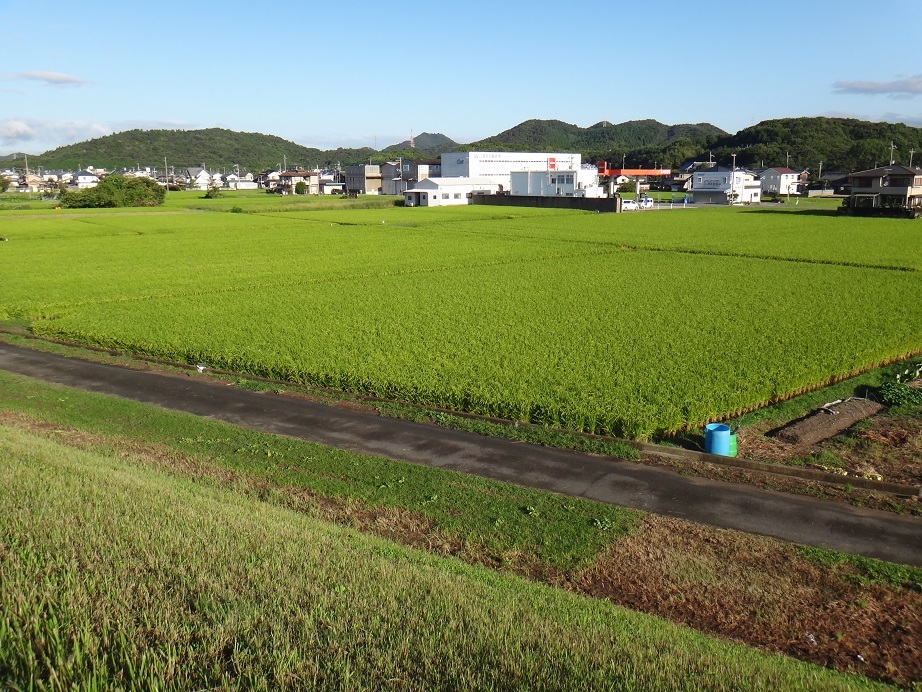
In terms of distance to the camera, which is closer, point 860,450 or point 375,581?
point 375,581

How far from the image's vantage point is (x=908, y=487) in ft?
31.4

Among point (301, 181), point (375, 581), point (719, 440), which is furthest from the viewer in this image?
point (301, 181)

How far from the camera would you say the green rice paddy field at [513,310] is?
14102 mm

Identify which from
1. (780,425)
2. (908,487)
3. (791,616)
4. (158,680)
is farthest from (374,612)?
(780,425)

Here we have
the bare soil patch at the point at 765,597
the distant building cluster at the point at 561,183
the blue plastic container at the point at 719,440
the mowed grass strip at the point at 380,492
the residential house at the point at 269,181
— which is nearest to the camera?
the bare soil patch at the point at 765,597

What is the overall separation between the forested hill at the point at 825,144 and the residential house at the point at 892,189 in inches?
2528

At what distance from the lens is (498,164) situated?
101 meters

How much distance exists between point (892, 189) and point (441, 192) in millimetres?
47750

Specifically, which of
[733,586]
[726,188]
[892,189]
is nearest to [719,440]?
[733,586]

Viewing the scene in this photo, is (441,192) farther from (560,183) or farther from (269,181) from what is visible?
(269,181)

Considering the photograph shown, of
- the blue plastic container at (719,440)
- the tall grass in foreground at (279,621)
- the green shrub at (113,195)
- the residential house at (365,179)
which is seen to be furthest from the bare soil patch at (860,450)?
the residential house at (365,179)

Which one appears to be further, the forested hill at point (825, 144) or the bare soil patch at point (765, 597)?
the forested hill at point (825, 144)

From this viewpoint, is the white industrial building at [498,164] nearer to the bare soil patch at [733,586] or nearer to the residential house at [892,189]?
the residential house at [892,189]

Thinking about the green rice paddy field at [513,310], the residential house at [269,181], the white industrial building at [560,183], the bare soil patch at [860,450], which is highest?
the residential house at [269,181]
